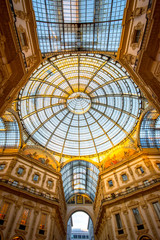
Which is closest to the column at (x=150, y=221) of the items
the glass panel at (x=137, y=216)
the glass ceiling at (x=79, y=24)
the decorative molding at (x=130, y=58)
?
the glass panel at (x=137, y=216)

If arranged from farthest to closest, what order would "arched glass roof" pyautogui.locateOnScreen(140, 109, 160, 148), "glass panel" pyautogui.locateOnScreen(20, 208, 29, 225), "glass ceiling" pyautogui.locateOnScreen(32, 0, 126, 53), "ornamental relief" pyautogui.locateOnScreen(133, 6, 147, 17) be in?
"arched glass roof" pyautogui.locateOnScreen(140, 109, 160, 148), "glass panel" pyautogui.locateOnScreen(20, 208, 29, 225), "glass ceiling" pyautogui.locateOnScreen(32, 0, 126, 53), "ornamental relief" pyautogui.locateOnScreen(133, 6, 147, 17)

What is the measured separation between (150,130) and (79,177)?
29.4 metres

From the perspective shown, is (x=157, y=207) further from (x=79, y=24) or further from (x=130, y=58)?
(x=79, y=24)

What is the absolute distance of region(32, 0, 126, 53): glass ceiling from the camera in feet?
51.4

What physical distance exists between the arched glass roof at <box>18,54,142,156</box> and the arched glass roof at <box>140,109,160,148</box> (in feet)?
→ 7.46

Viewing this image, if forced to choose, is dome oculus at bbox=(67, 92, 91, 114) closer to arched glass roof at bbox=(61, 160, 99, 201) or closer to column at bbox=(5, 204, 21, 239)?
arched glass roof at bbox=(61, 160, 99, 201)

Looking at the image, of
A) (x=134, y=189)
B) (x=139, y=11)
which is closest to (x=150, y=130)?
(x=134, y=189)

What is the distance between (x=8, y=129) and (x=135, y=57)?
90.3 feet

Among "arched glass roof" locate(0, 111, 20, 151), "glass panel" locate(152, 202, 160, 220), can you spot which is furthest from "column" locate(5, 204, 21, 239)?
"glass panel" locate(152, 202, 160, 220)

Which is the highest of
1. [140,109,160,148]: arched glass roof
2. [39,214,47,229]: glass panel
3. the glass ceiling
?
the glass ceiling

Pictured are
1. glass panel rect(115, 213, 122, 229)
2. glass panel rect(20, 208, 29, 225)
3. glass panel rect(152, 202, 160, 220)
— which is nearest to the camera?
glass panel rect(152, 202, 160, 220)

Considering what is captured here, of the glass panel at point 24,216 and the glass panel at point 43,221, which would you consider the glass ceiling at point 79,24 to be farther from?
the glass panel at point 43,221

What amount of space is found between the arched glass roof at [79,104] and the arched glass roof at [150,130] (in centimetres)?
227

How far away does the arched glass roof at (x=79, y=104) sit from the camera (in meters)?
28.4
